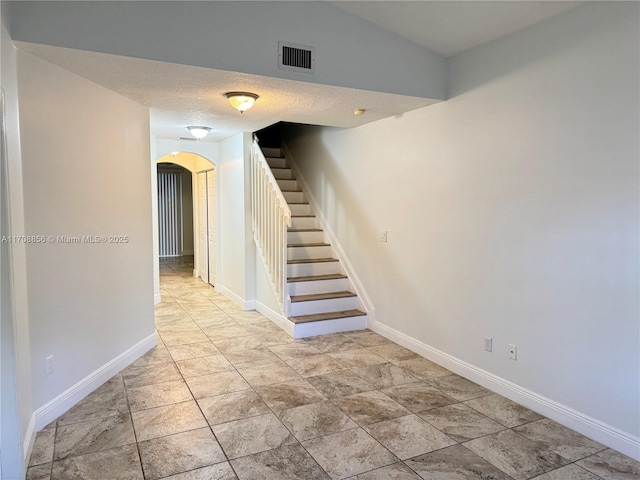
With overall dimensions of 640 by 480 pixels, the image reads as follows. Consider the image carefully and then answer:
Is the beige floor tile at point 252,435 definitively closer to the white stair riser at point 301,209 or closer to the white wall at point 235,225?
the white wall at point 235,225

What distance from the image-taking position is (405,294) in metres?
4.33

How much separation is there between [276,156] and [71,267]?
190 inches

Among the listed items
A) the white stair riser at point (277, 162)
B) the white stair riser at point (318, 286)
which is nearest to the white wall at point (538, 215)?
the white stair riser at point (318, 286)

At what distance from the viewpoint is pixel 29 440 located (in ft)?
8.09

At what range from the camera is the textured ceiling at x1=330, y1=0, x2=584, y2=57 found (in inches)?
109

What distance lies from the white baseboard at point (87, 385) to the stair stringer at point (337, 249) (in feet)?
7.79

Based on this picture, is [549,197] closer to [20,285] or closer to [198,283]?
[20,285]

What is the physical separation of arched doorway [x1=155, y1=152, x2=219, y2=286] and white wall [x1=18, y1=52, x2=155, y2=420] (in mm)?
2886

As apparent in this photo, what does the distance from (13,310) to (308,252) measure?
3.78 metres

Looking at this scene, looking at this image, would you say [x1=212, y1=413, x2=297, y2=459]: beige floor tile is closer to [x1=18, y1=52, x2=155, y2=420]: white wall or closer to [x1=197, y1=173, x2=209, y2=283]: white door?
[x1=18, y1=52, x2=155, y2=420]: white wall

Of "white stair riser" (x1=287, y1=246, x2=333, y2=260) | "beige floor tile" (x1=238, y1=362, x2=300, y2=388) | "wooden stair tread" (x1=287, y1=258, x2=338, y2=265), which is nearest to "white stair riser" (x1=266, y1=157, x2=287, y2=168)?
"white stair riser" (x1=287, y1=246, x2=333, y2=260)

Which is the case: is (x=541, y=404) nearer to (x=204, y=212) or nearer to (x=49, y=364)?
(x=49, y=364)

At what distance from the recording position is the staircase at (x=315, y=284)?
484cm

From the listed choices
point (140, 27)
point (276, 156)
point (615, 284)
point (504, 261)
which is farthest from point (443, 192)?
point (276, 156)
